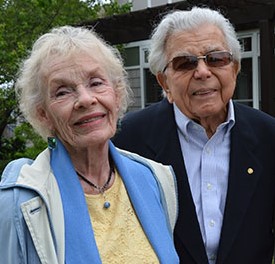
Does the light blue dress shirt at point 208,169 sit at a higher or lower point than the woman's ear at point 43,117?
lower

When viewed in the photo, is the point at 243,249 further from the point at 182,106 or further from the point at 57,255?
the point at 57,255

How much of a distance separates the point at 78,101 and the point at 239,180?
3.60 ft

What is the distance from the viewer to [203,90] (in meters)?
2.67

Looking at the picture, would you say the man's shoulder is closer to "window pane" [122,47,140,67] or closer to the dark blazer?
the dark blazer

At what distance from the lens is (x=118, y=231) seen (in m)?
2.13

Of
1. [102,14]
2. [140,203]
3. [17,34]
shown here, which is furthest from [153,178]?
[102,14]

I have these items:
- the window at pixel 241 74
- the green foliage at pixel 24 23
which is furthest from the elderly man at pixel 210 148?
the green foliage at pixel 24 23

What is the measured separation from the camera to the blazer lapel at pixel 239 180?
2.64m

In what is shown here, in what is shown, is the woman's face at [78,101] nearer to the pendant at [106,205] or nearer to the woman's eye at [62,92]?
the woman's eye at [62,92]

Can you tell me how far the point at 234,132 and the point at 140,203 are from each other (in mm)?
841

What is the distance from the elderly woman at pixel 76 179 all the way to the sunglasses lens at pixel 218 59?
1.79ft

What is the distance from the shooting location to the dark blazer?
267cm

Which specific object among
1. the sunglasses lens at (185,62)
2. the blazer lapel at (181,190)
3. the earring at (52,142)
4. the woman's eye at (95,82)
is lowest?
the blazer lapel at (181,190)

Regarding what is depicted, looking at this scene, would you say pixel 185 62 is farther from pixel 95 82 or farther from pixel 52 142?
pixel 52 142
